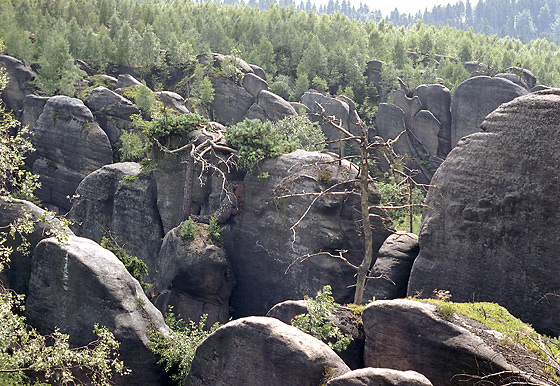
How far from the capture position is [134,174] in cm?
3073

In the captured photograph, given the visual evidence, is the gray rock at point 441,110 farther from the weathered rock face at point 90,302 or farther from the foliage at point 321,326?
the weathered rock face at point 90,302

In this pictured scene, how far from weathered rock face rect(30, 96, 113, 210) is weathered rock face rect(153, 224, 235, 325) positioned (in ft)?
74.9

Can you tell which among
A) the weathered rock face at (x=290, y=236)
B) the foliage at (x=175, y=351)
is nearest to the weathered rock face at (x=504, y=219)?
the weathered rock face at (x=290, y=236)

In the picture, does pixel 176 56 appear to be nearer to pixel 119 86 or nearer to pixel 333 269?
pixel 119 86

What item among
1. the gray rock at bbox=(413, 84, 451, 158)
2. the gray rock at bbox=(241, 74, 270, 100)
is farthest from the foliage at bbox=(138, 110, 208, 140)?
the gray rock at bbox=(413, 84, 451, 158)

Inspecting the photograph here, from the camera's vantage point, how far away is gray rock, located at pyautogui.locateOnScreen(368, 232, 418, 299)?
19953 mm

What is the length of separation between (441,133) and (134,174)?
4477cm

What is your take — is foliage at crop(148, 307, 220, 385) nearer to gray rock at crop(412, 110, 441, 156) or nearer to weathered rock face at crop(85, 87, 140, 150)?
weathered rock face at crop(85, 87, 140, 150)

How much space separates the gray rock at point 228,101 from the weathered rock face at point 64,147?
72.5 ft

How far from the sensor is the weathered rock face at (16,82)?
Answer: 5738 cm

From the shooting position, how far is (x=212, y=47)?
90.8 m

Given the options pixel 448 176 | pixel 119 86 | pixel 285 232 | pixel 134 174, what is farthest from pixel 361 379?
pixel 119 86

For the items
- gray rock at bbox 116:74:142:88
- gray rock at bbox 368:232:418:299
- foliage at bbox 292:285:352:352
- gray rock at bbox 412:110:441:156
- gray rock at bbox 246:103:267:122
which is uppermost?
gray rock at bbox 116:74:142:88

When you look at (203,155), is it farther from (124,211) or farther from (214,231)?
(124,211)
